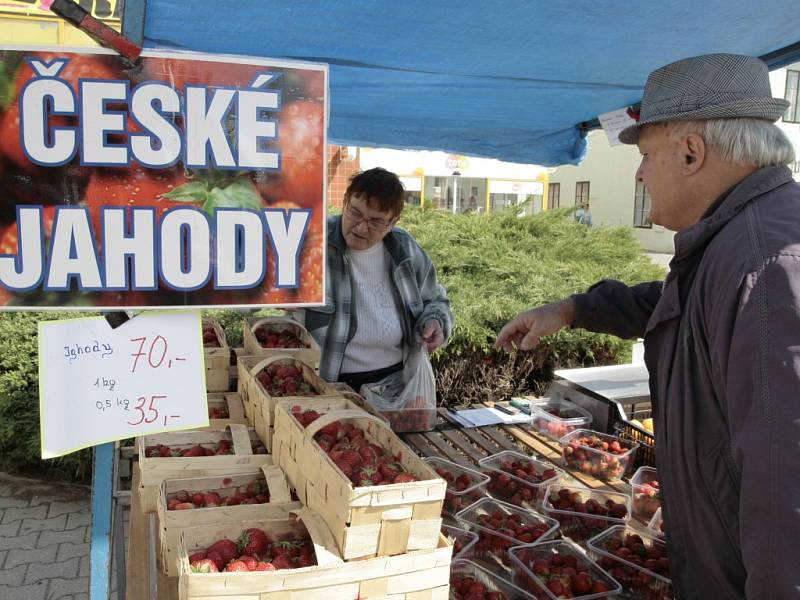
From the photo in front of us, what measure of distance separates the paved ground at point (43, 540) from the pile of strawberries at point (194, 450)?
211 centimetres

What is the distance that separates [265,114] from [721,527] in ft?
4.23

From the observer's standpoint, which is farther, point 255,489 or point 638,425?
point 638,425

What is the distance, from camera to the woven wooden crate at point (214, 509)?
1530 mm

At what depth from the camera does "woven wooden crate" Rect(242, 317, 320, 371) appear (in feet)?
8.40

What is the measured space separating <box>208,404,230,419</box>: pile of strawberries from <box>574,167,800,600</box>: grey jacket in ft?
5.19

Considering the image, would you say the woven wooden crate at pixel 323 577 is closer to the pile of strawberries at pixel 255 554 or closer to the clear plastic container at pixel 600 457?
the pile of strawberries at pixel 255 554

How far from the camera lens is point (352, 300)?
10.0ft

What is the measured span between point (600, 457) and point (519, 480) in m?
0.36

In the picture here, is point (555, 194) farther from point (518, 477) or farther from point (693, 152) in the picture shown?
point (693, 152)

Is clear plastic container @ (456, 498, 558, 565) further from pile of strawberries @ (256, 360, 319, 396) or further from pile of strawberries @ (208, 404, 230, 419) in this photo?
pile of strawberries @ (208, 404, 230, 419)

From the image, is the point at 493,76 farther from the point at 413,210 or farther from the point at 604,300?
the point at 413,210

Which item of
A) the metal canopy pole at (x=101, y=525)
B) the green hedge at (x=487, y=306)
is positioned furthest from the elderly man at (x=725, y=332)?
the green hedge at (x=487, y=306)

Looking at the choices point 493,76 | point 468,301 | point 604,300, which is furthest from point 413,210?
point 604,300

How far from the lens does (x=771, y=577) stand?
0.98 metres
